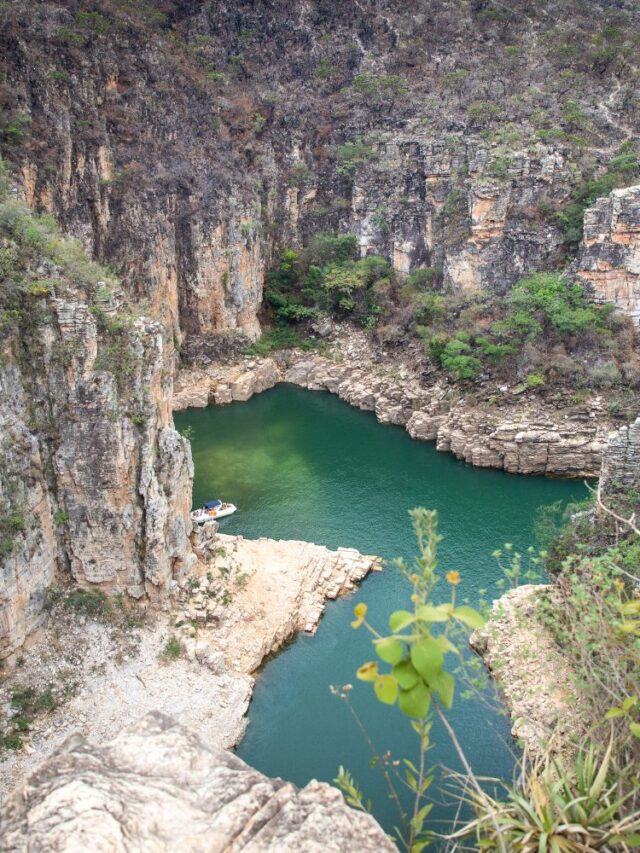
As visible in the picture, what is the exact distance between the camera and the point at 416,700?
4688mm

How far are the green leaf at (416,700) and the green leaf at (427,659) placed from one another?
8 centimetres

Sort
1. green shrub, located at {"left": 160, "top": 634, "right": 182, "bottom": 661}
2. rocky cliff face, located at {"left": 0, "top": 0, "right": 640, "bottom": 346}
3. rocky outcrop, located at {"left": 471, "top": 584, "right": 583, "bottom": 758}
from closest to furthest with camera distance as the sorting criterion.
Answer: rocky outcrop, located at {"left": 471, "top": 584, "right": 583, "bottom": 758}, green shrub, located at {"left": 160, "top": 634, "right": 182, "bottom": 661}, rocky cliff face, located at {"left": 0, "top": 0, "right": 640, "bottom": 346}

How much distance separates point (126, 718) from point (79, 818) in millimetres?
10892

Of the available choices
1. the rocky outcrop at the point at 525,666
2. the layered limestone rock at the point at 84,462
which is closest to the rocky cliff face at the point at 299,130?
the layered limestone rock at the point at 84,462

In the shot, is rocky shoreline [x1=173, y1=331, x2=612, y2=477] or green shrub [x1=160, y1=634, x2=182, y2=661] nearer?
green shrub [x1=160, y1=634, x2=182, y2=661]

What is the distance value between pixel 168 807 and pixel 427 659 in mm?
2042

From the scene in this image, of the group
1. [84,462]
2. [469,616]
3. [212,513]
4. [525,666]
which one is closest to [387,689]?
[469,616]

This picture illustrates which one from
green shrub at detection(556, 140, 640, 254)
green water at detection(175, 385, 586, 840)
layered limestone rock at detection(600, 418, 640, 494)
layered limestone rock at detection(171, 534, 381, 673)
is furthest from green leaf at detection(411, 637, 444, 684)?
green shrub at detection(556, 140, 640, 254)

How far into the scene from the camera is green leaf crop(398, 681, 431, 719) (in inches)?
184

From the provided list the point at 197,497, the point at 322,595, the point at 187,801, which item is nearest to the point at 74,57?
the point at 197,497

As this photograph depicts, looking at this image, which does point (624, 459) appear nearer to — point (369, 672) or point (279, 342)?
point (369, 672)

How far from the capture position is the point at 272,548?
68.1 feet

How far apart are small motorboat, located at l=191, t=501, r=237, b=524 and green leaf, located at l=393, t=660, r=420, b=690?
18660 millimetres

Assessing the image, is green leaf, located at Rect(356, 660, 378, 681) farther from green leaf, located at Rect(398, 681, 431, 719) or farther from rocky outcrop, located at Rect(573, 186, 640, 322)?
rocky outcrop, located at Rect(573, 186, 640, 322)
